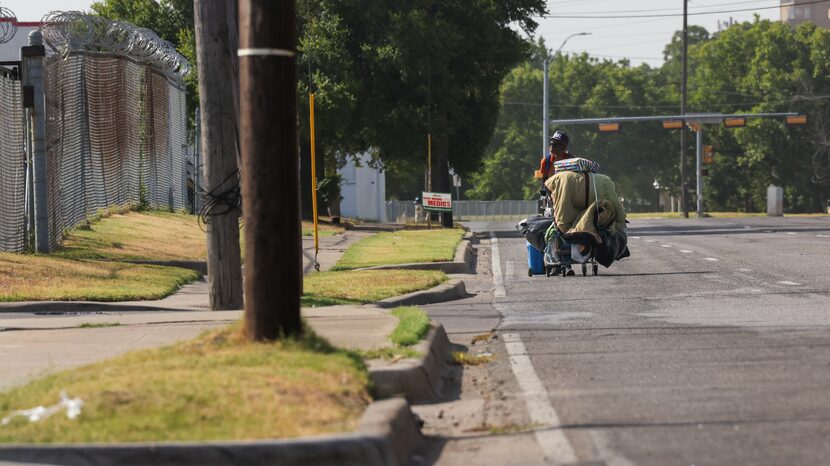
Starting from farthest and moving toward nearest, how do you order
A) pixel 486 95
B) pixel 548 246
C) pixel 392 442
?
pixel 486 95
pixel 548 246
pixel 392 442

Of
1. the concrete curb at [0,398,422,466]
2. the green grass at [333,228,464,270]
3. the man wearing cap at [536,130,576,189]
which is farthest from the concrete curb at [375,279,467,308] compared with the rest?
the concrete curb at [0,398,422,466]

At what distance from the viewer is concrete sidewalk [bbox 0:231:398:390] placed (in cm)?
965

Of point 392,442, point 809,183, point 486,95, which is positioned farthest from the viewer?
point 809,183

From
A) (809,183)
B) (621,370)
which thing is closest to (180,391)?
(621,370)

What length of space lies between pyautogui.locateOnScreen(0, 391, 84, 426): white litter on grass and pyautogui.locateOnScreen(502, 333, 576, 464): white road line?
2.28 m

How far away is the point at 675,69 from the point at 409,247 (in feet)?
458

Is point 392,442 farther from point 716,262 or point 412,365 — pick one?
point 716,262

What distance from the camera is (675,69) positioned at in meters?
162

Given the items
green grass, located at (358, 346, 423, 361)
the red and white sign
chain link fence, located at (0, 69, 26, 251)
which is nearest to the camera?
green grass, located at (358, 346, 423, 361)

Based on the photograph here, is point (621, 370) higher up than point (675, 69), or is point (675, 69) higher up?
point (675, 69)

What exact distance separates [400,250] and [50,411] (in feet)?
65.0

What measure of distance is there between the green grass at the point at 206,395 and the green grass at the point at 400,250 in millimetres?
13052

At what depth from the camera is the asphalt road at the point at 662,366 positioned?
6.62m

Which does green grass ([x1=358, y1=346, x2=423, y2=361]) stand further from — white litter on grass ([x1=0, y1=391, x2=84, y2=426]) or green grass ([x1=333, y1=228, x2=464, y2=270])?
green grass ([x1=333, y1=228, x2=464, y2=270])
